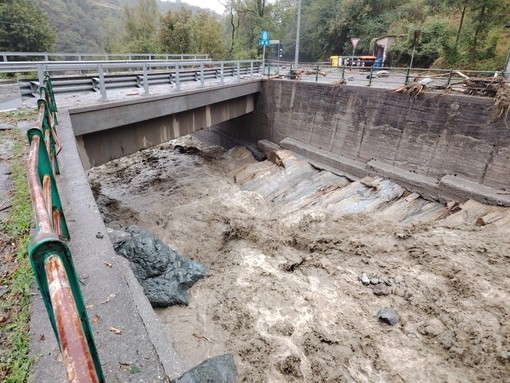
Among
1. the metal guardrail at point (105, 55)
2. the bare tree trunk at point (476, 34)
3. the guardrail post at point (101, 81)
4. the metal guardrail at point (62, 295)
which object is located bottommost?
the metal guardrail at point (62, 295)

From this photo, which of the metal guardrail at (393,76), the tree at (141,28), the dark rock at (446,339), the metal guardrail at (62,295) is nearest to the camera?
the metal guardrail at (62,295)

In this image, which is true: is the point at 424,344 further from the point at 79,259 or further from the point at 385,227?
the point at 79,259

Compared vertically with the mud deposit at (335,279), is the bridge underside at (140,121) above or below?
above

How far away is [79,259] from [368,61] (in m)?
26.7

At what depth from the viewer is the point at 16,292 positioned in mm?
2822

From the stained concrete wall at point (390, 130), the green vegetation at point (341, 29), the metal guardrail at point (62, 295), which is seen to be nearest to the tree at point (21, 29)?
the green vegetation at point (341, 29)

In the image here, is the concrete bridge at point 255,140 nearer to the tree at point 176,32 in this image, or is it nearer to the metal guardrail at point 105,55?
the metal guardrail at point 105,55

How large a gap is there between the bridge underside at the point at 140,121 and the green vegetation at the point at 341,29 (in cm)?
1609

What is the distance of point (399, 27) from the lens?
28938mm

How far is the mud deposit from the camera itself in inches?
218

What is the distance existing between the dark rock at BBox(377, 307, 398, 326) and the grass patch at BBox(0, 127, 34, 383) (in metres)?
6.11

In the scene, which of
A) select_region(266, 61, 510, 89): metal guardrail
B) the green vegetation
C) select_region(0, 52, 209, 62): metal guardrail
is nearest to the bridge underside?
select_region(266, 61, 510, 89): metal guardrail

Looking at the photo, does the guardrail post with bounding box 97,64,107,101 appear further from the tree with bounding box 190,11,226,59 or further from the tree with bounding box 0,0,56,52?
the tree with bounding box 0,0,56,52

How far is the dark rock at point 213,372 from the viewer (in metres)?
3.09
